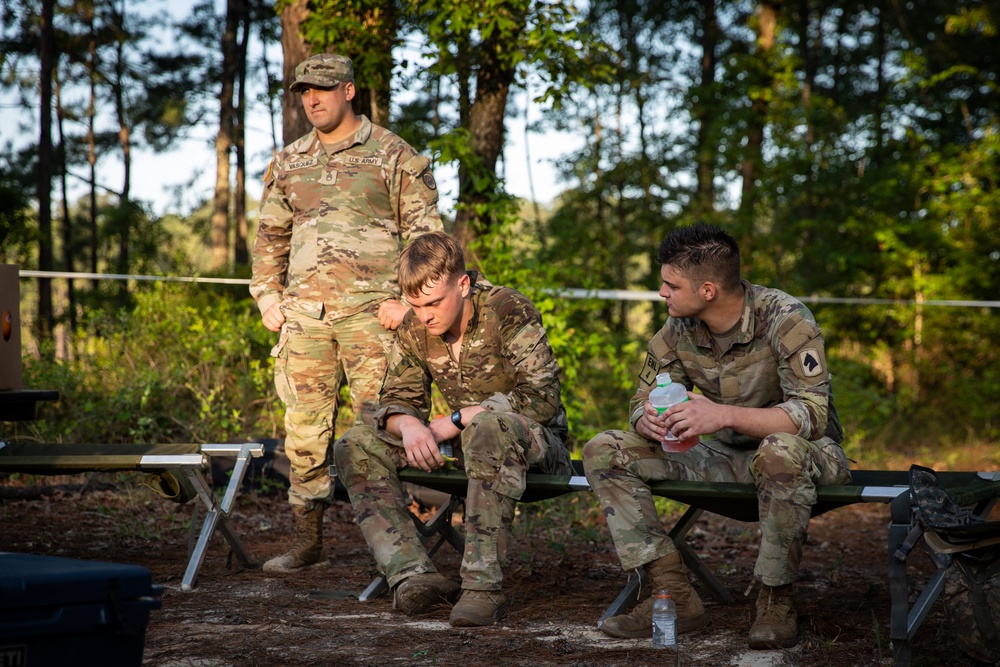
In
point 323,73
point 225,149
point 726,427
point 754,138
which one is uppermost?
point 225,149

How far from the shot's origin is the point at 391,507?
369 cm

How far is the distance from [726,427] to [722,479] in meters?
0.53

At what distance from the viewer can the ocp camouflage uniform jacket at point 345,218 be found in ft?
14.7

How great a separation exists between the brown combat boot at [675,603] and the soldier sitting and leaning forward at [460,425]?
47 centimetres

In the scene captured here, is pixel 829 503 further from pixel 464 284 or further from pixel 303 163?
pixel 303 163

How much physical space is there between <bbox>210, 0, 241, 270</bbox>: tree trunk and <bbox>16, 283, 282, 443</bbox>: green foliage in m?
13.2

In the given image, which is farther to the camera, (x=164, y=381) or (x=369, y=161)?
(x=164, y=381)

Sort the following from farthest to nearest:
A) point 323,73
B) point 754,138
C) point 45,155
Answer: point 45,155
point 754,138
point 323,73

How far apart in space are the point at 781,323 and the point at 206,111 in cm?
2579

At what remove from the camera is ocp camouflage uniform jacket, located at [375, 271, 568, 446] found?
3650mm

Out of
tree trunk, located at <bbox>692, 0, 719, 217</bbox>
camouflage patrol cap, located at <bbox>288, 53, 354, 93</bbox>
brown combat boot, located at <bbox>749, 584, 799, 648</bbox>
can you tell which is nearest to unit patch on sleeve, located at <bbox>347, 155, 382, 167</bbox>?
camouflage patrol cap, located at <bbox>288, 53, 354, 93</bbox>

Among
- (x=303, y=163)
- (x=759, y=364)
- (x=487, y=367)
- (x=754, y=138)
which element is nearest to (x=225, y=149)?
(x=754, y=138)

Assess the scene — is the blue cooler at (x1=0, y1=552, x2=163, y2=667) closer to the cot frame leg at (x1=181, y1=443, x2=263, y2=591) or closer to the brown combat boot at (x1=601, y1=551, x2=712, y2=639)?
the brown combat boot at (x1=601, y1=551, x2=712, y2=639)

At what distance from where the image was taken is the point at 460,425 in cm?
359
